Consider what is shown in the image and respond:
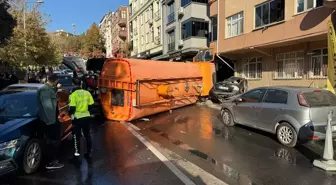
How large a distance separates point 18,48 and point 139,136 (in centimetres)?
2307

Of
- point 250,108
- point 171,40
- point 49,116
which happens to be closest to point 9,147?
point 49,116

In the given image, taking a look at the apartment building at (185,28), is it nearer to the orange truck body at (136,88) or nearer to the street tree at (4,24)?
the orange truck body at (136,88)

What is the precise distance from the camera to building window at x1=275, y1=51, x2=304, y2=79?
600 inches

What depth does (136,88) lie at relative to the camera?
34.1 feet

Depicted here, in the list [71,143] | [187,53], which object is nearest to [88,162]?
[71,143]

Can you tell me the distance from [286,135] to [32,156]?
19.4 ft

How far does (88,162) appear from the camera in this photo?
19.1 ft

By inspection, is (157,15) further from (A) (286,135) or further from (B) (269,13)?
(A) (286,135)

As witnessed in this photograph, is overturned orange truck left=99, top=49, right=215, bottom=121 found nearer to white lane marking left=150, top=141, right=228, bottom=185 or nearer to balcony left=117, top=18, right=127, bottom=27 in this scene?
white lane marking left=150, top=141, right=228, bottom=185

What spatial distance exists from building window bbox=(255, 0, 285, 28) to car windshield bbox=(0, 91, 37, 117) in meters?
13.7

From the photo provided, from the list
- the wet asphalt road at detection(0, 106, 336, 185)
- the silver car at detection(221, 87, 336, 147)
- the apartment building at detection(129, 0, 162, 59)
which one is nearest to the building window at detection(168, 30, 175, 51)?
the apartment building at detection(129, 0, 162, 59)

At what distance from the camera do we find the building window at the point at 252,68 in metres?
18.6

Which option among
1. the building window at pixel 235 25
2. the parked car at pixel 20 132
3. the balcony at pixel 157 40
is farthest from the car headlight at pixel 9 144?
the balcony at pixel 157 40

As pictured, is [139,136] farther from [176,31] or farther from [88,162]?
[176,31]
